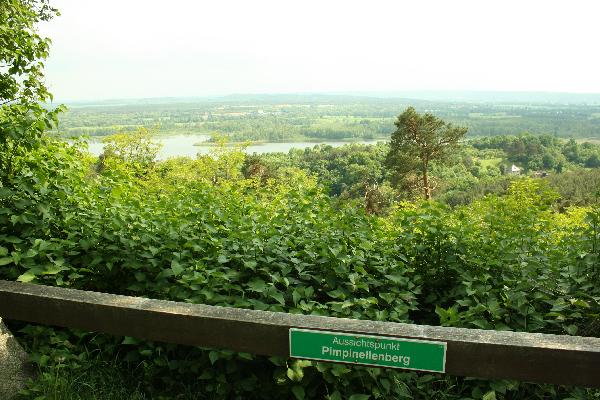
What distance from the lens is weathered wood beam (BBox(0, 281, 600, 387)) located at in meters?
1.82

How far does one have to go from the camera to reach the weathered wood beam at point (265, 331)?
1.82 m

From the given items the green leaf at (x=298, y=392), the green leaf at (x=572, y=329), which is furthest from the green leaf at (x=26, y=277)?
the green leaf at (x=572, y=329)

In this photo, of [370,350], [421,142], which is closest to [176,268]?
[370,350]

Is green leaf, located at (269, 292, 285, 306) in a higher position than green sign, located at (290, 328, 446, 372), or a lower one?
lower

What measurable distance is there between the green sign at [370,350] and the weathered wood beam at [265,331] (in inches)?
1.3

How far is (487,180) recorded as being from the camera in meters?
55.2

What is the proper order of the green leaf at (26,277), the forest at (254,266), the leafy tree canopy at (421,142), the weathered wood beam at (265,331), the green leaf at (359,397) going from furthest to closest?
the leafy tree canopy at (421,142) < the green leaf at (26,277) < the forest at (254,266) < the green leaf at (359,397) < the weathered wood beam at (265,331)

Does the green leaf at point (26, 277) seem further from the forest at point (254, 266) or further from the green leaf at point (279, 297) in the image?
the green leaf at point (279, 297)

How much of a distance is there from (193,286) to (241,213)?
1442 mm

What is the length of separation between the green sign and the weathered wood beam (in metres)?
0.03

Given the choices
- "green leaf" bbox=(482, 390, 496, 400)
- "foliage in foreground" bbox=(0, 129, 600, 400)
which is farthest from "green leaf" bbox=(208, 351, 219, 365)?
"green leaf" bbox=(482, 390, 496, 400)

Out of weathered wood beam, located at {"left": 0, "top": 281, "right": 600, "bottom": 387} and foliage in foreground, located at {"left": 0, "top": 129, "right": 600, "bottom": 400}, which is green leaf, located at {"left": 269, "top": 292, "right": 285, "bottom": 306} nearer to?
foliage in foreground, located at {"left": 0, "top": 129, "right": 600, "bottom": 400}

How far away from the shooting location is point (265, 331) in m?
2.07

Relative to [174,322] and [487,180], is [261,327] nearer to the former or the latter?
[174,322]
